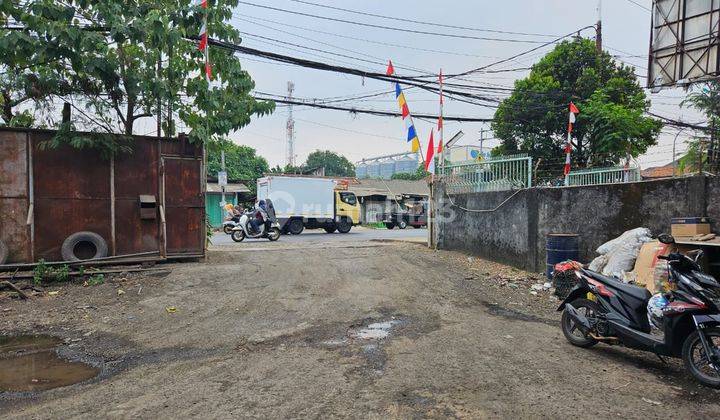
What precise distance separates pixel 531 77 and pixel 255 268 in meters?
18.3

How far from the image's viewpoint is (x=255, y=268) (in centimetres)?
955

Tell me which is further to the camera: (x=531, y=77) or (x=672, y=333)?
(x=531, y=77)

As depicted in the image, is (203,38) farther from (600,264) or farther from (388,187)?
(388,187)

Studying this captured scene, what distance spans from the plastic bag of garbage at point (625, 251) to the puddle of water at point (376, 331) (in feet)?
11.4

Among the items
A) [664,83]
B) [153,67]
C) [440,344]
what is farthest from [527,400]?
[664,83]

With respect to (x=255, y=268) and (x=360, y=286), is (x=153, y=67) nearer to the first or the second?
(x=255, y=268)

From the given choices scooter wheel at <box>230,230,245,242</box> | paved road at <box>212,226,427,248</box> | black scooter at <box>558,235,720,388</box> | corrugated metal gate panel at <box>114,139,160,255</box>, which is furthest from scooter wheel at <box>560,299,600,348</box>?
scooter wheel at <box>230,230,245,242</box>

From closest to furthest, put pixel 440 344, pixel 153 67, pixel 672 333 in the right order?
1. pixel 672 333
2. pixel 440 344
3. pixel 153 67

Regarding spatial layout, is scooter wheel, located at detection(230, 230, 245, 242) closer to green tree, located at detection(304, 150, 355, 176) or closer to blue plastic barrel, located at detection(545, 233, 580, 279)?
blue plastic barrel, located at detection(545, 233, 580, 279)

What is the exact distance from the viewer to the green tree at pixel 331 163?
64312mm

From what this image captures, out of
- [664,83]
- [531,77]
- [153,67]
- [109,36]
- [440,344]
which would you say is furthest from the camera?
[531,77]

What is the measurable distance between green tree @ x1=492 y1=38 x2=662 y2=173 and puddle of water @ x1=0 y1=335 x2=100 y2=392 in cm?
1860

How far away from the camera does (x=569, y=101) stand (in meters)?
21.1

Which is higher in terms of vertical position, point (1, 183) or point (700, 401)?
point (1, 183)
